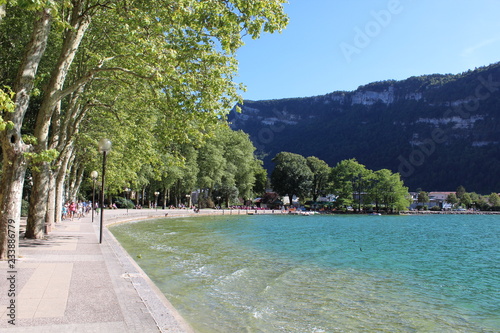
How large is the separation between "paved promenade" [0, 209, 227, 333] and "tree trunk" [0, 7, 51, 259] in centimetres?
105

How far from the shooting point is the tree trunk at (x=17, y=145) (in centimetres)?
966

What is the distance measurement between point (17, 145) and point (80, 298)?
5318 mm

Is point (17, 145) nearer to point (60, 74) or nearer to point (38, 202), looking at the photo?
point (60, 74)

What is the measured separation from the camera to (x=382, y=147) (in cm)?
19625

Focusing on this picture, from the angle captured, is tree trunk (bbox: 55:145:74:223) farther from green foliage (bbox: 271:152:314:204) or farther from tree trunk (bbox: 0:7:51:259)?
green foliage (bbox: 271:152:314:204)

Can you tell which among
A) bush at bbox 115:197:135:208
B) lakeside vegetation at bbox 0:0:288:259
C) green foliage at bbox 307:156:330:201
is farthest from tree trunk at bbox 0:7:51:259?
green foliage at bbox 307:156:330:201

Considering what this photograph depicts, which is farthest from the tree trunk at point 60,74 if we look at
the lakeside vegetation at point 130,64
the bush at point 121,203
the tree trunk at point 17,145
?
the bush at point 121,203

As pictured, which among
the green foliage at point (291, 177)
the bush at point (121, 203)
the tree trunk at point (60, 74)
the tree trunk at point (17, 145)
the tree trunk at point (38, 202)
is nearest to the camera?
the tree trunk at point (17, 145)

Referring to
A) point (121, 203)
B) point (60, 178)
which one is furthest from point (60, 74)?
point (121, 203)

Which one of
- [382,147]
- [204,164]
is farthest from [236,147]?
[382,147]

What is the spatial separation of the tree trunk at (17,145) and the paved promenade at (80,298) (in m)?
1.05

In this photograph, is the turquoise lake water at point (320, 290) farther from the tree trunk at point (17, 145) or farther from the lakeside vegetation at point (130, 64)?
the lakeside vegetation at point (130, 64)

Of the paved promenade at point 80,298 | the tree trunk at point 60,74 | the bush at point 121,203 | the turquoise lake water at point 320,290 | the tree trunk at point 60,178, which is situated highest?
the tree trunk at point 60,74

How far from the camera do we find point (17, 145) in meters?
9.88
